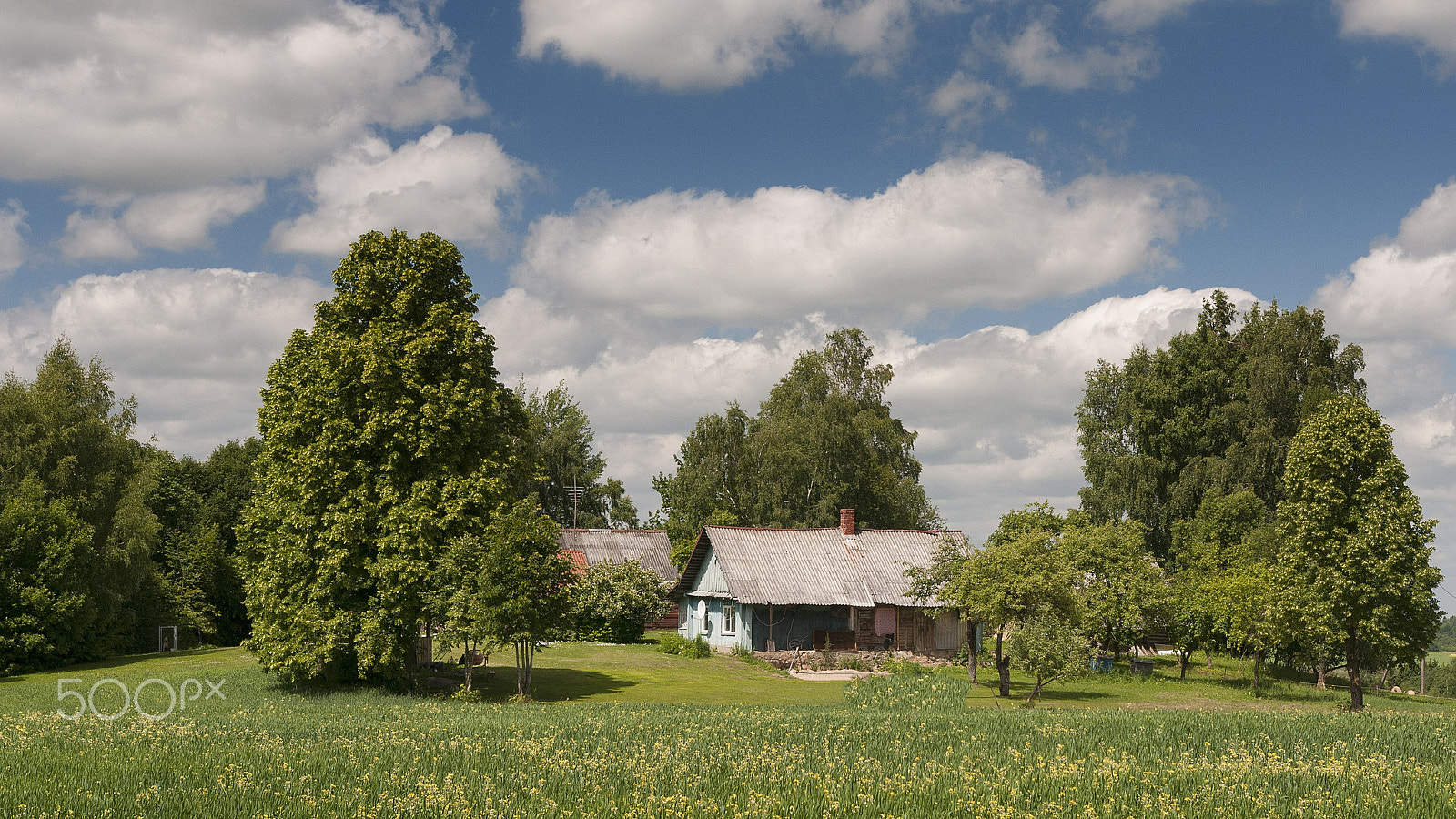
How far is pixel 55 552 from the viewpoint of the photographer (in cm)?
4325

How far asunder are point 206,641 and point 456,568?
3851 cm

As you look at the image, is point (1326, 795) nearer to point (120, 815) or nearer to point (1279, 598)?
point (120, 815)

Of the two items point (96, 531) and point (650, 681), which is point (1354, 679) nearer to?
point (650, 681)

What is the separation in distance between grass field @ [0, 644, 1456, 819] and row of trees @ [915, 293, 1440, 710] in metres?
9.58

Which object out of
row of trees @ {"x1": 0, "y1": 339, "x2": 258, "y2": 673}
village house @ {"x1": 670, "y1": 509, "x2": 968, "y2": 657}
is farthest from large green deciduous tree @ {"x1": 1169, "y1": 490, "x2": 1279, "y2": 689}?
row of trees @ {"x1": 0, "y1": 339, "x2": 258, "y2": 673}

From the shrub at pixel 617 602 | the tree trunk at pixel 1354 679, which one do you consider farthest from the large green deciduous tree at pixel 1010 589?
the shrub at pixel 617 602

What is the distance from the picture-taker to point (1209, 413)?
6100 cm

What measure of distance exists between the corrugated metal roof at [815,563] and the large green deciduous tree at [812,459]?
618 inches

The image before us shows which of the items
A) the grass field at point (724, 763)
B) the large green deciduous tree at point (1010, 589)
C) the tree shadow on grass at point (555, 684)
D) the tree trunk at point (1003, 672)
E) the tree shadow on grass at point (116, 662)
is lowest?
the tree shadow on grass at point (116, 662)

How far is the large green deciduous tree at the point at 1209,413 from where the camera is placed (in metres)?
57.3

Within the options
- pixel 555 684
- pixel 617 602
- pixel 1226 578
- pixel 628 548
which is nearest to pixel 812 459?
pixel 628 548

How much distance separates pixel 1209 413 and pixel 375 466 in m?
48.5

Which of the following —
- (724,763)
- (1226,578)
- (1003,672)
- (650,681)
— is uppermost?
(1226,578)

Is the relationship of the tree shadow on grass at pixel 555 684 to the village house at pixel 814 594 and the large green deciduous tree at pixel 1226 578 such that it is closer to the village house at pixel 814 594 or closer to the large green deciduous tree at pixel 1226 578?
the village house at pixel 814 594
